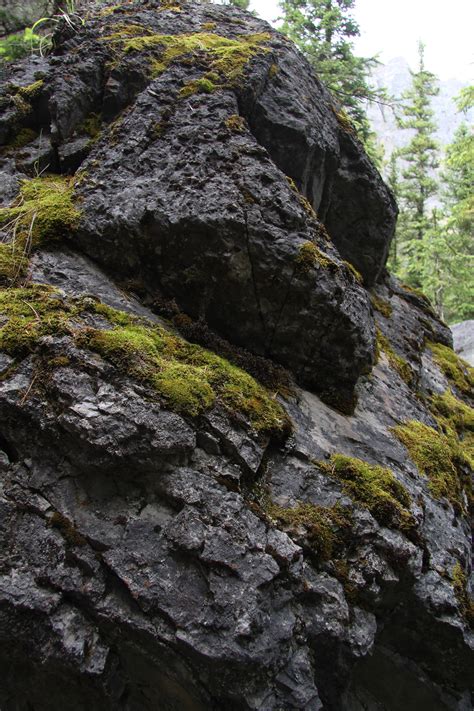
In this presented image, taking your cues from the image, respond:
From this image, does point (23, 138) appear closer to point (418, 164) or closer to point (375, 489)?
point (375, 489)

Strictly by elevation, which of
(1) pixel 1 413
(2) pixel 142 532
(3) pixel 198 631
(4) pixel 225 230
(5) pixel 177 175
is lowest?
(3) pixel 198 631

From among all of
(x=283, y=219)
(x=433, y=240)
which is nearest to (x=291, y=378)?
(x=283, y=219)

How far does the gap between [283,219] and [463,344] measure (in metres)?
11.2

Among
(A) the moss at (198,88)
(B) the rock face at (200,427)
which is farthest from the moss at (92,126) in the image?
(A) the moss at (198,88)

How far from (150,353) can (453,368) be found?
6264 mm

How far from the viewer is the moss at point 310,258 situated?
491 centimetres

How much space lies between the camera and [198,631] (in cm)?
298

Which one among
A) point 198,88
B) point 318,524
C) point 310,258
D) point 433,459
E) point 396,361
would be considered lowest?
point 318,524

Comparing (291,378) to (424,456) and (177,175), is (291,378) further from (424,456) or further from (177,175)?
(177,175)

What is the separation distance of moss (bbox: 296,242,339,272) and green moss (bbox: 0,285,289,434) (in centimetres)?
131

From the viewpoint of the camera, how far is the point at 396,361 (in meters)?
6.86

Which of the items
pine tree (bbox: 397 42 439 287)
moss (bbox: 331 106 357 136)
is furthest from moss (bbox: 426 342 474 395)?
pine tree (bbox: 397 42 439 287)

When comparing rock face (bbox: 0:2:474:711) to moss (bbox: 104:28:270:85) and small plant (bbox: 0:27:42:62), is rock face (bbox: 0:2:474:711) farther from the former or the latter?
small plant (bbox: 0:27:42:62)

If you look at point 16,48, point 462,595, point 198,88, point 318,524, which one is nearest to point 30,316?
point 318,524
